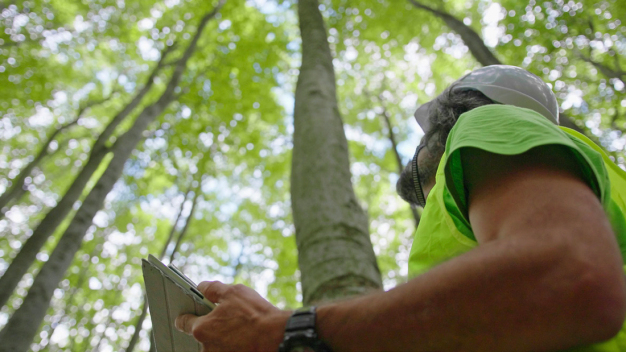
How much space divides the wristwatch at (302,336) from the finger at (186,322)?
35 centimetres

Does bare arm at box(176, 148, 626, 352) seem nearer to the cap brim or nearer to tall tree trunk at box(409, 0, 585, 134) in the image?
the cap brim

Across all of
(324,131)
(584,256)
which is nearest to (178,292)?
(584,256)

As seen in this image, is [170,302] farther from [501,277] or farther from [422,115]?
[422,115]

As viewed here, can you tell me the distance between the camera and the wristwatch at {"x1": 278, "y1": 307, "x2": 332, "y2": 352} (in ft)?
2.41

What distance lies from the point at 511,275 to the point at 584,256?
114mm

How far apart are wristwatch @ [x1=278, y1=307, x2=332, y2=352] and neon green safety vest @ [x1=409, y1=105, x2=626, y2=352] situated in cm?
26

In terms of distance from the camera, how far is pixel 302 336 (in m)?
0.74

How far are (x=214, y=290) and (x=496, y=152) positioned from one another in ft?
2.57

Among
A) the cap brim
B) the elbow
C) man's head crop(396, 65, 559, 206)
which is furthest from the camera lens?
the cap brim

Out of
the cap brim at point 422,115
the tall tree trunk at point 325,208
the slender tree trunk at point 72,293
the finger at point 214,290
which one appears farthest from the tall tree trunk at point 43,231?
the slender tree trunk at point 72,293

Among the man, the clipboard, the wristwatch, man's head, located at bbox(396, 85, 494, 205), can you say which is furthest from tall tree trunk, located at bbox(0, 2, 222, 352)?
man's head, located at bbox(396, 85, 494, 205)

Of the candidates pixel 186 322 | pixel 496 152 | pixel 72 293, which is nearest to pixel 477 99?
pixel 496 152

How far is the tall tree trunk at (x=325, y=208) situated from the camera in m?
1.76

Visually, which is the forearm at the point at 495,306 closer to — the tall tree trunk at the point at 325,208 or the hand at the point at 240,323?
the hand at the point at 240,323
